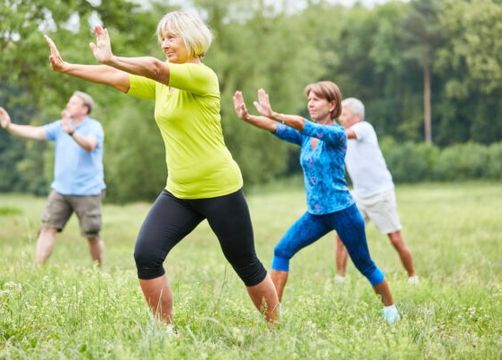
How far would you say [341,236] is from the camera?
5.76m

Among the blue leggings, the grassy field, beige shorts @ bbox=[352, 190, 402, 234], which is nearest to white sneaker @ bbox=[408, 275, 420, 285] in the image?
the grassy field

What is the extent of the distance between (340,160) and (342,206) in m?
0.37

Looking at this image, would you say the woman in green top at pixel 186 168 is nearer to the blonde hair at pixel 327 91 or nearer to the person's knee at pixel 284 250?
the person's knee at pixel 284 250

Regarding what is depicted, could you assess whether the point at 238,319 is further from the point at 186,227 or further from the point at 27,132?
the point at 27,132

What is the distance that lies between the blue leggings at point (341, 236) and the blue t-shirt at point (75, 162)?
3.29 meters

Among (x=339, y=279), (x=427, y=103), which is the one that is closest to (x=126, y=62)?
(x=339, y=279)

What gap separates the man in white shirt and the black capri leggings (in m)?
3.58

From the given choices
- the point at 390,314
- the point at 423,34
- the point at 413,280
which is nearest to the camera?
the point at 390,314

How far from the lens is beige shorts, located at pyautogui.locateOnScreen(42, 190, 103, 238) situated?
8.34 metres

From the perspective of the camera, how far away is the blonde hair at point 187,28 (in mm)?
4371

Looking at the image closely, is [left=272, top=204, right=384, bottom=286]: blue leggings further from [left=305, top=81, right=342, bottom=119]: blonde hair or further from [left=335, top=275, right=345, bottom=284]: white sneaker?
[left=335, top=275, right=345, bottom=284]: white sneaker

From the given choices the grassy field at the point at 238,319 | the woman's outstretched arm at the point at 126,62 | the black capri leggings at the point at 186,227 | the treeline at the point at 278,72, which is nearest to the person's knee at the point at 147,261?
the black capri leggings at the point at 186,227

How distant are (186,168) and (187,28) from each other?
86 centimetres

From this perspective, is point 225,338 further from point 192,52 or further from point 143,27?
point 143,27
